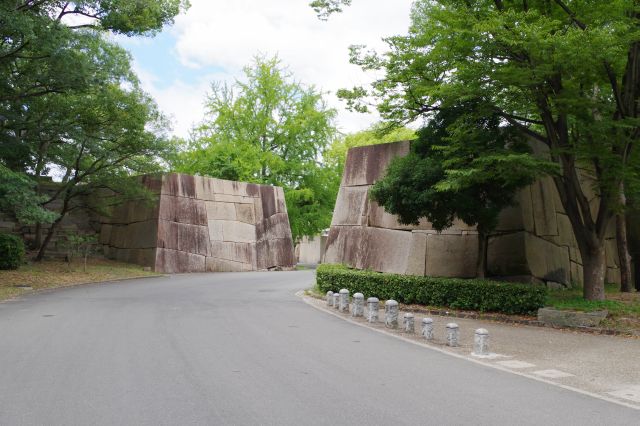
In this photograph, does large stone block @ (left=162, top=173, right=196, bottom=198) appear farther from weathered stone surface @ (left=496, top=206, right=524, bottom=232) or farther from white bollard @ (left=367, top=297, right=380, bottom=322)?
white bollard @ (left=367, top=297, right=380, bottom=322)

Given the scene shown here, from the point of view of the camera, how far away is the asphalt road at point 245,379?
4941mm

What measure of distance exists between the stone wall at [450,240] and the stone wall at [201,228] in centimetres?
852

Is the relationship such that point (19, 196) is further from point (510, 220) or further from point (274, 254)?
point (274, 254)

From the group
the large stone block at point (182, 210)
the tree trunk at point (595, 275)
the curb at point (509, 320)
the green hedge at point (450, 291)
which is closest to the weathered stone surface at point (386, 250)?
the green hedge at point (450, 291)

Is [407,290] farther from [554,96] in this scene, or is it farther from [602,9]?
[602,9]

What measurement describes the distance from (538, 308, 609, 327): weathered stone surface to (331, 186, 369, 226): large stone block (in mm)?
9040

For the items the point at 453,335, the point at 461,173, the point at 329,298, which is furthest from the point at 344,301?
the point at 453,335

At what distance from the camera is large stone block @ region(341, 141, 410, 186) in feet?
63.3

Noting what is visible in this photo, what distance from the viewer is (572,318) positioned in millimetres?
11117

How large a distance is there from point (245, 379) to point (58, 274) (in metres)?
17.0

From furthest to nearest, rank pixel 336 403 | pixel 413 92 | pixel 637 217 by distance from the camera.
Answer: pixel 637 217
pixel 413 92
pixel 336 403

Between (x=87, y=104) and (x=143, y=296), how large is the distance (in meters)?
7.50

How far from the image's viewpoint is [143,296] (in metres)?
15.5

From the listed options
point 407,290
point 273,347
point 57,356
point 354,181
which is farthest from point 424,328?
point 354,181
